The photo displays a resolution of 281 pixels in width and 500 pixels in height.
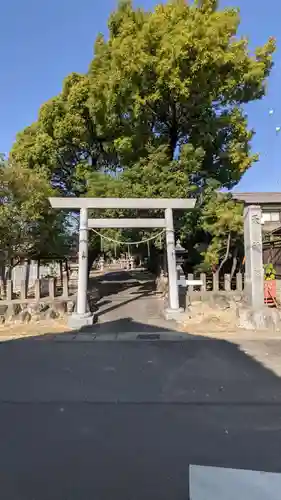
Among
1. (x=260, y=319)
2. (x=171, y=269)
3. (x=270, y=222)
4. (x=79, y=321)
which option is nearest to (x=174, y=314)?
(x=171, y=269)

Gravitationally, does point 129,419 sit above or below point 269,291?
below

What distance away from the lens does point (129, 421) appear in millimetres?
3885

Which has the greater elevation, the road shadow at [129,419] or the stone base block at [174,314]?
the stone base block at [174,314]

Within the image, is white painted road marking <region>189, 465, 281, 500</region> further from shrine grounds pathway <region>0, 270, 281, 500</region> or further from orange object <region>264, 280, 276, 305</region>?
orange object <region>264, 280, 276, 305</region>

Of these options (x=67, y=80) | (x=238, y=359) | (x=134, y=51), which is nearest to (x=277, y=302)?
(x=238, y=359)

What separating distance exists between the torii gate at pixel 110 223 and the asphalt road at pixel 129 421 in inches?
122

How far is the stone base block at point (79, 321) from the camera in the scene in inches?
371

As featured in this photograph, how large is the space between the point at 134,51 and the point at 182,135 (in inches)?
137

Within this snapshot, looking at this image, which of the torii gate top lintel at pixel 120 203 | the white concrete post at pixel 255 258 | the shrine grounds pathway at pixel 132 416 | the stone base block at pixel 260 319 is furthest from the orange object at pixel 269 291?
the torii gate top lintel at pixel 120 203

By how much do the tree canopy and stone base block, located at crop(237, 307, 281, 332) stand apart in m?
3.45

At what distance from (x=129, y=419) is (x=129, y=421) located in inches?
2.0

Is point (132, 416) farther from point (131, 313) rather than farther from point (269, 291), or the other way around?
Answer: point (131, 313)

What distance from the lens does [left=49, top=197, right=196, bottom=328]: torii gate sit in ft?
32.0

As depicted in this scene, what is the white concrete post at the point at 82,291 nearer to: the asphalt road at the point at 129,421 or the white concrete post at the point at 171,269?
the white concrete post at the point at 171,269
